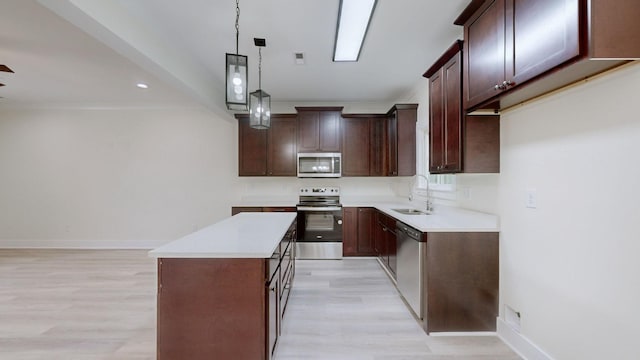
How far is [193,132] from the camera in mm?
5262

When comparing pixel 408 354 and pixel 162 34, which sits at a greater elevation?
pixel 162 34

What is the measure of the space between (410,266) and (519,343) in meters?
0.93

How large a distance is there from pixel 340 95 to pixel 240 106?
303 cm

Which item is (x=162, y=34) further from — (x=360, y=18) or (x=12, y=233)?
(x=12, y=233)

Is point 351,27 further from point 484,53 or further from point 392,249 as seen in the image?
point 392,249

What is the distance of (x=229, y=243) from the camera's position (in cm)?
182

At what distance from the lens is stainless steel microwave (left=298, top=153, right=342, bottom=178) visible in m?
4.81

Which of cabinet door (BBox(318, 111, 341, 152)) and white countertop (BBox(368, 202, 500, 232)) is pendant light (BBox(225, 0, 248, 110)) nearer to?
white countertop (BBox(368, 202, 500, 232))

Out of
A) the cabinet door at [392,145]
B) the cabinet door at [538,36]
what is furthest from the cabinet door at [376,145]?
the cabinet door at [538,36]

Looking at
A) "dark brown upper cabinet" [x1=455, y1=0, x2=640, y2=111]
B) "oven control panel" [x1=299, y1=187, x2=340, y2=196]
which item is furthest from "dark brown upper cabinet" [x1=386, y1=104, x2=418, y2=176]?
"dark brown upper cabinet" [x1=455, y1=0, x2=640, y2=111]

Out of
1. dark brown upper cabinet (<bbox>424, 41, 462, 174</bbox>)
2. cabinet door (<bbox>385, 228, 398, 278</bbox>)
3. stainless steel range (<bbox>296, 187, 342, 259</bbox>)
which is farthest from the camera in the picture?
stainless steel range (<bbox>296, 187, 342, 259</bbox>)

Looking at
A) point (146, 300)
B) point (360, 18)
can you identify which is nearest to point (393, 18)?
point (360, 18)

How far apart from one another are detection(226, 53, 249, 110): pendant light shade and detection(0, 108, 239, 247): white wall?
3418 millimetres

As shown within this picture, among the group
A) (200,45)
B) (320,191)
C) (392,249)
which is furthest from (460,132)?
(320,191)
